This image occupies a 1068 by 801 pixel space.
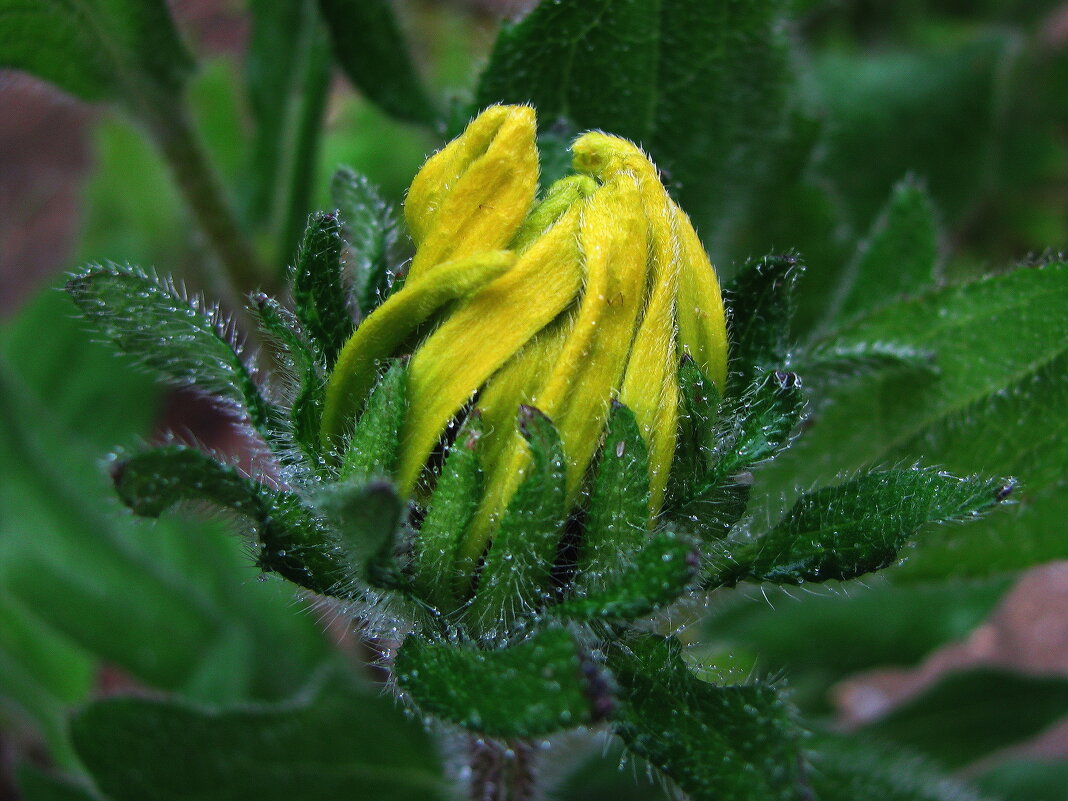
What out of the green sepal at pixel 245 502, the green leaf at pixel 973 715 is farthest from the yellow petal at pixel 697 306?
the green leaf at pixel 973 715

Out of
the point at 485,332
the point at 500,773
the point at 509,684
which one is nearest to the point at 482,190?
the point at 485,332

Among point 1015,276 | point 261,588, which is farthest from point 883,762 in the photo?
point 261,588

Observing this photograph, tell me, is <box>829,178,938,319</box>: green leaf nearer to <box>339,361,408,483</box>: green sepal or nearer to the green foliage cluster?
the green foliage cluster

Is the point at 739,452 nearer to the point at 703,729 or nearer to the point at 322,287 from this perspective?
the point at 703,729

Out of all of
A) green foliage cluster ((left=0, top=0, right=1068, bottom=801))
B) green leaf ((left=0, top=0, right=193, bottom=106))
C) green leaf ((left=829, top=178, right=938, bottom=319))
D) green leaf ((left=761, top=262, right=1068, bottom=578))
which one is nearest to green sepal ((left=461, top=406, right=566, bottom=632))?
green foliage cluster ((left=0, top=0, right=1068, bottom=801))

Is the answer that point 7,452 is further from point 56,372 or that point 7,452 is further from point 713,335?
point 713,335

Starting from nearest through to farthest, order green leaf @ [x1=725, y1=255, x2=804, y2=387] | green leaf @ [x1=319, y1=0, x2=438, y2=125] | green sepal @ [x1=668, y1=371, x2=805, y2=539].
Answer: green sepal @ [x1=668, y1=371, x2=805, y2=539] → green leaf @ [x1=725, y1=255, x2=804, y2=387] → green leaf @ [x1=319, y1=0, x2=438, y2=125]
